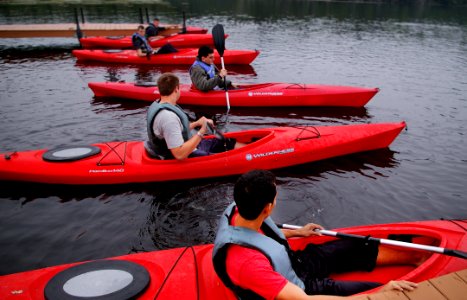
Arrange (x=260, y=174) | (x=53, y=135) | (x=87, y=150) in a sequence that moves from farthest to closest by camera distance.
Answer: (x=53, y=135) → (x=87, y=150) → (x=260, y=174)

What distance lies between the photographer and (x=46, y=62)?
46.5 feet

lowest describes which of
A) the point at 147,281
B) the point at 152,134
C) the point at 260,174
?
the point at 147,281

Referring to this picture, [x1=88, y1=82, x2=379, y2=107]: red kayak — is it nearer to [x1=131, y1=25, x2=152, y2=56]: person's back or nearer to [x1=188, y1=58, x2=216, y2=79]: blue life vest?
[x1=188, y1=58, x2=216, y2=79]: blue life vest

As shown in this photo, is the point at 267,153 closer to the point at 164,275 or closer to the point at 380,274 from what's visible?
the point at 380,274

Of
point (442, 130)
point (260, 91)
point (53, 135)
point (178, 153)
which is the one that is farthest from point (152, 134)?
point (442, 130)

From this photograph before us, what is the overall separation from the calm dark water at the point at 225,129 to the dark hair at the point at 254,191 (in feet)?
7.86

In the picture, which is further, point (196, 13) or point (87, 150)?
point (196, 13)

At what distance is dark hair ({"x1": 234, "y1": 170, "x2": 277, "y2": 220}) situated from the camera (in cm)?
206

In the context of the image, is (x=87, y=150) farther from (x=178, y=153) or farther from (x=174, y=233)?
(x=174, y=233)

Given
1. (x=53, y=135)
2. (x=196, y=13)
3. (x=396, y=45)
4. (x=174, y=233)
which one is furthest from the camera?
(x=196, y=13)

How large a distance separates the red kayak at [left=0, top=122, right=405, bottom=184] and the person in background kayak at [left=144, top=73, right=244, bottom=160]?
0.71ft

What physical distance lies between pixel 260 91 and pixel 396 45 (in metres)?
13.3

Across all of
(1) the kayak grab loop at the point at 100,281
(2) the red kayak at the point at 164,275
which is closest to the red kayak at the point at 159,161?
(2) the red kayak at the point at 164,275

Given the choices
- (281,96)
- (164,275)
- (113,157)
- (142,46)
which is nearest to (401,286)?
(164,275)
